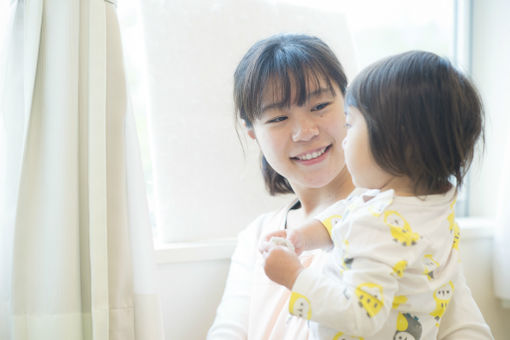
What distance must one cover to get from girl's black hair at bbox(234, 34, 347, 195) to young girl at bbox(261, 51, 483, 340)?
0.81ft

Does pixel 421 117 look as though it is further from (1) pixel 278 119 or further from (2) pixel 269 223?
(2) pixel 269 223

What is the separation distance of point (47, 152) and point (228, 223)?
0.66 metres

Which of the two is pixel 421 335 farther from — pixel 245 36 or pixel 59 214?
pixel 245 36

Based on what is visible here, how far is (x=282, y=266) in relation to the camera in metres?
0.75

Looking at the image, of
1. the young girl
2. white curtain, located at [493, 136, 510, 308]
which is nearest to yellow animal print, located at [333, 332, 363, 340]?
the young girl

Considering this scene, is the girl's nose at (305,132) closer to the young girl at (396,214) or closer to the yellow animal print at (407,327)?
the young girl at (396,214)

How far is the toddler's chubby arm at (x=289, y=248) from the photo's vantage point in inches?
29.4

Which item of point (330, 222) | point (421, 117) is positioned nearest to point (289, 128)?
point (330, 222)

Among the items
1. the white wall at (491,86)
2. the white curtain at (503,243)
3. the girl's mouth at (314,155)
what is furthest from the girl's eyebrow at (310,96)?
the white wall at (491,86)

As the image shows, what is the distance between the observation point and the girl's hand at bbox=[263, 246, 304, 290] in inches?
29.2

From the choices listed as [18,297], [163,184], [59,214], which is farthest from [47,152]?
[163,184]

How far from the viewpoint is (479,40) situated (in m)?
2.01

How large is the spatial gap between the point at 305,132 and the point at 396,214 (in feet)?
1.18

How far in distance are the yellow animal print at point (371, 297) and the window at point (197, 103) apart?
0.81m
